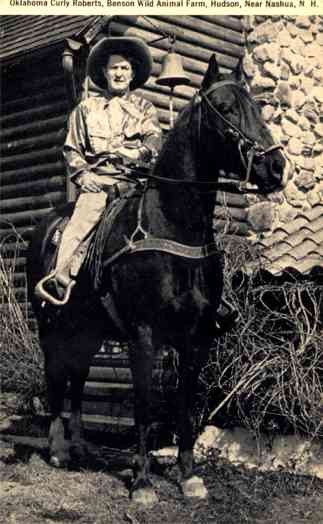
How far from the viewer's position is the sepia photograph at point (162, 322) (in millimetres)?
4469

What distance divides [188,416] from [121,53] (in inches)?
109

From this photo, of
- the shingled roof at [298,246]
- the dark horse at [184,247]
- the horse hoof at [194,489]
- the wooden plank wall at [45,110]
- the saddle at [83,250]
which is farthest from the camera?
the wooden plank wall at [45,110]

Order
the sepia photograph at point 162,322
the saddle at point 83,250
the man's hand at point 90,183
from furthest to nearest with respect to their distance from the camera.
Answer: the man's hand at point 90,183 → the saddle at point 83,250 → the sepia photograph at point 162,322

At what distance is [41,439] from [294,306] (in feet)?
8.44

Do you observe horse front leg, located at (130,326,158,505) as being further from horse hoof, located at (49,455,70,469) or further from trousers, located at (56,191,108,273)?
horse hoof, located at (49,455,70,469)

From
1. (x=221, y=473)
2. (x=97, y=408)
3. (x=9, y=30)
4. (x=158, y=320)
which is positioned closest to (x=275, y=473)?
(x=221, y=473)

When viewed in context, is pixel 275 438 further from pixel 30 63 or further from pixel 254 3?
pixel 30 63

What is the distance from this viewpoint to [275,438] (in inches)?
226

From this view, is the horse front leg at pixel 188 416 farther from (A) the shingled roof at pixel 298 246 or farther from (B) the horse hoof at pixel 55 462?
(A) the shingled roof at pixel 298 246

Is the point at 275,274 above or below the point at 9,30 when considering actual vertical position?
below

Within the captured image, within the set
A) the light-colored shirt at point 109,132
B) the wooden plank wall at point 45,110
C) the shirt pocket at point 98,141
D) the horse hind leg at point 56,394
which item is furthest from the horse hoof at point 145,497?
the wooden plank wall at point 45,110

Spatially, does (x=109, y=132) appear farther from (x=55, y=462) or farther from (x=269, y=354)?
(x=55, y=462)

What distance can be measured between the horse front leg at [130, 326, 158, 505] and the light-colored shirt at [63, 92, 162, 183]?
1.51m

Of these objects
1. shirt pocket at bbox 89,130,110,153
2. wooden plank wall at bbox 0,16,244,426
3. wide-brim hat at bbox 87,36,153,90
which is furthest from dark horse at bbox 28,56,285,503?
wooden plank wall at bbox 0,16,244,426
